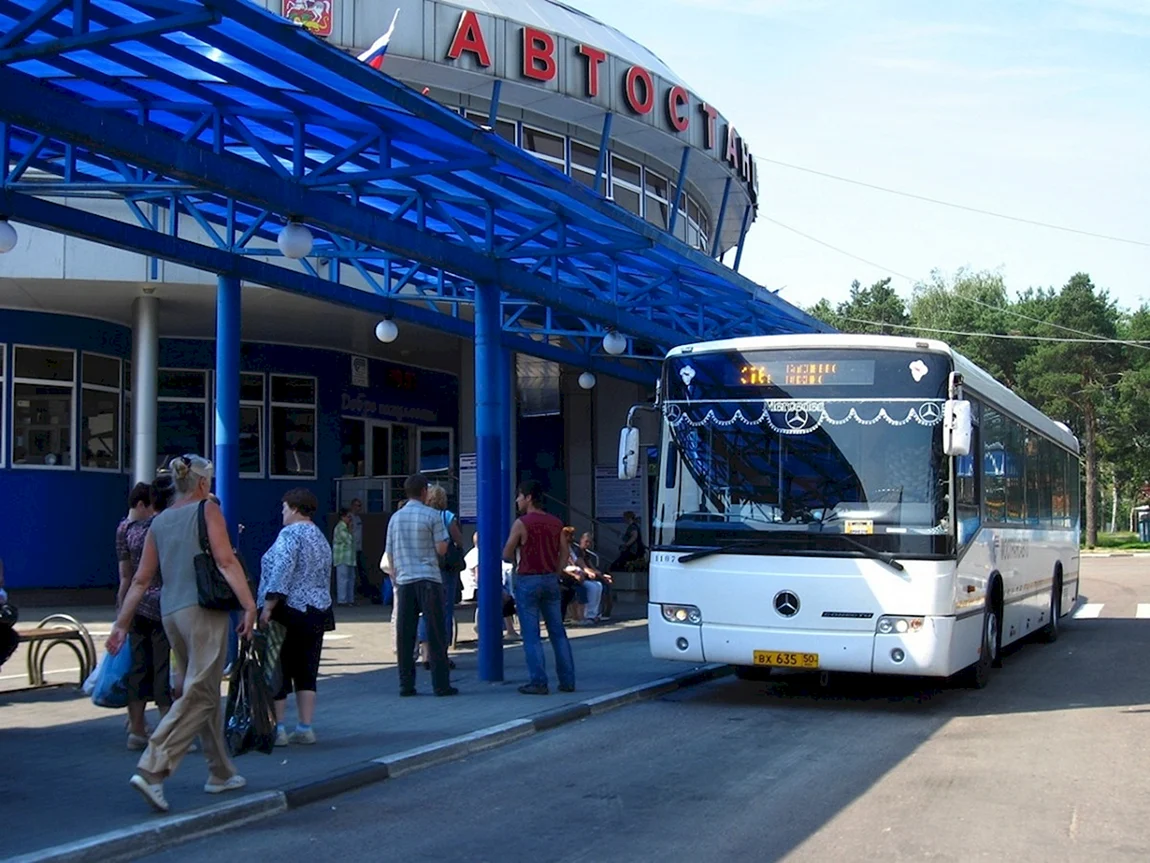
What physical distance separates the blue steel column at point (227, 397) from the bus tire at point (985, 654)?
706cm

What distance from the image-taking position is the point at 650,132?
25047 millimetres

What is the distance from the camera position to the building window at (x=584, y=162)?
82.6 feet

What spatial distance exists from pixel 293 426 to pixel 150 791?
19.6m

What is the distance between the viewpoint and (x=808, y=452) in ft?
37.9

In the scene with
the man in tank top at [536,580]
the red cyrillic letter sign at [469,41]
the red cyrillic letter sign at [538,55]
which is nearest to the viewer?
the man in tank top at [536,580]

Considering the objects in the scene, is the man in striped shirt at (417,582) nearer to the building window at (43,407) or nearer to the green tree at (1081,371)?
the building window at (43,407)

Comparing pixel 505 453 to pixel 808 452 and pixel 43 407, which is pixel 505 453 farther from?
pixel 43 407

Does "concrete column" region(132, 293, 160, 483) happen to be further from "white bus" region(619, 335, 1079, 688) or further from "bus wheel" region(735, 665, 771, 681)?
"white bus" region(619, 335, 1079, 688)

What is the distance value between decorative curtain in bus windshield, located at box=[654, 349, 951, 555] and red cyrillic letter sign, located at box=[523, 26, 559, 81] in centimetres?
1175

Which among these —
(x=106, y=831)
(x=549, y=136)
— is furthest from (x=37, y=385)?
(x=106, y=831)

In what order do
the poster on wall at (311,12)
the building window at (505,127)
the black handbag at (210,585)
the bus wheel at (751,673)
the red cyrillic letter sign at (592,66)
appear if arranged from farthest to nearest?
1. the building window at (505,127)
2. the red cyrillic letter sign at (592,66)
3. the poster on wall at (311,12)
4. the bus wheel at (751,673)
5. the black handbag at (210,585)

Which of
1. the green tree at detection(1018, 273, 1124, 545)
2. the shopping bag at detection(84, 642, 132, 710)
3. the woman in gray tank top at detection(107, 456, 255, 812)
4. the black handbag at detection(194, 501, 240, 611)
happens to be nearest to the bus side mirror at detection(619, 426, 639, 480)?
the shopping bag at detection(84, 642, 132, 710)

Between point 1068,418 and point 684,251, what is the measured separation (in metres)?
58.0

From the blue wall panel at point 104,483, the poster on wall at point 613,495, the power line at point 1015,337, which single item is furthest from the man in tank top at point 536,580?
the power line at point 1015,337
